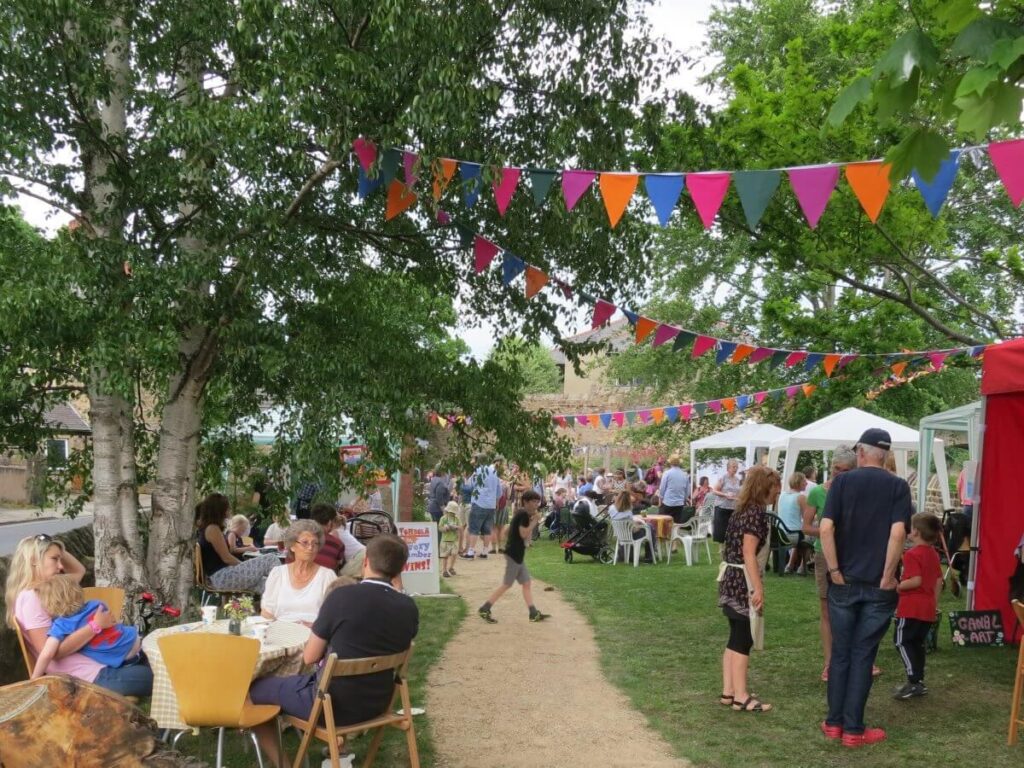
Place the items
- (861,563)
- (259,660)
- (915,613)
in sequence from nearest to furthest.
Result: (259,660)
(861,563)
(915,613)

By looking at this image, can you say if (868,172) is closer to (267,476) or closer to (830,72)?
(267,476)

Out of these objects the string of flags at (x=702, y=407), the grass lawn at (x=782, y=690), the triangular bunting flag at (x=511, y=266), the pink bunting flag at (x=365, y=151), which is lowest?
the grass lawn at (x=782, y=690)

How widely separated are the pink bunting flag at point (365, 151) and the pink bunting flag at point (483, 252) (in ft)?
5.45

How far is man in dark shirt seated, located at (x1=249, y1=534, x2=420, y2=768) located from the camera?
4.23m

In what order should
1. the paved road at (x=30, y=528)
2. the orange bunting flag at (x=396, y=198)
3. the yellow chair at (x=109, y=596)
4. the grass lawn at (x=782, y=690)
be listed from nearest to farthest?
the grass lawn at (x=782, y=690) < the yellow chair at (x=109, y=596) < the orange bunting flag at (x=396, y=198) < the paved road at (x=30, y=528)

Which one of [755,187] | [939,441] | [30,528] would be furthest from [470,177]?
[30,528]

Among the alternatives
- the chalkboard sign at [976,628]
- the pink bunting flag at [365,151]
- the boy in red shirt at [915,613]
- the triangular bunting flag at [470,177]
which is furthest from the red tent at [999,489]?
the pink bunting flag at [365,151]

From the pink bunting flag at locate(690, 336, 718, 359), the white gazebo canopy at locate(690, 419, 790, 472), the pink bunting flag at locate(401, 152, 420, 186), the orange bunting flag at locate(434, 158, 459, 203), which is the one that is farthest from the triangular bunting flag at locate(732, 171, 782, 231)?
the white gazebo canopy at locate(690, 419, 790, 472)

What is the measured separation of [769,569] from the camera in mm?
13570

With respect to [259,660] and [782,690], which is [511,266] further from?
[259,660]

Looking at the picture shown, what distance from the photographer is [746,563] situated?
5.76m

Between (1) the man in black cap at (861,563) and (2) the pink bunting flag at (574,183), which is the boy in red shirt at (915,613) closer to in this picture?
(1) the man in black cap at (861,563)

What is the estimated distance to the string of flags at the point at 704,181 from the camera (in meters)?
5.32

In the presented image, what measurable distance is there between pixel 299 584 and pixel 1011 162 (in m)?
4.61
